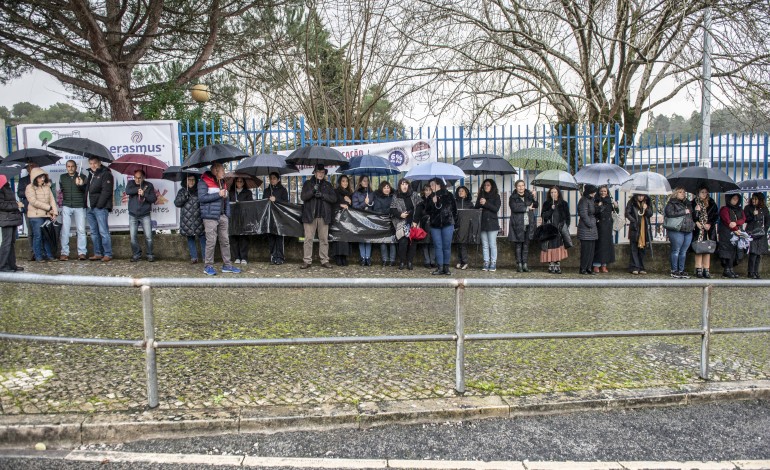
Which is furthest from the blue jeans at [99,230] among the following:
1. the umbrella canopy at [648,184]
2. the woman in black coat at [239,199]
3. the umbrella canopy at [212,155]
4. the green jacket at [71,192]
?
the umbrella canopy at [648,184]

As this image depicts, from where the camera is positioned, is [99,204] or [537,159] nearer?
[99,204]

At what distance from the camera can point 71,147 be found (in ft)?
32.9

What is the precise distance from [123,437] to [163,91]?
44.8 ft

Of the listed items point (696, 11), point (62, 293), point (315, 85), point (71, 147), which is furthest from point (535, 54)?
point (62, 293)

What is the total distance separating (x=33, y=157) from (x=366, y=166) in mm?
6234

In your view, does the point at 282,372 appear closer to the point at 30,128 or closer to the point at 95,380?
the point at 95,380

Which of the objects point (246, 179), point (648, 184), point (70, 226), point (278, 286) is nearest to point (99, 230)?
point (70, 226)

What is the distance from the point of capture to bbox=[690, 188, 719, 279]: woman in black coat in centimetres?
1090

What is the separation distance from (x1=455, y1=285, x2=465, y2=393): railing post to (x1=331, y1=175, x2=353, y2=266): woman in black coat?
21.9 ft

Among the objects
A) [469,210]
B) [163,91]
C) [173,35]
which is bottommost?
[469,210]

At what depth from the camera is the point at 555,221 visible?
10750mm

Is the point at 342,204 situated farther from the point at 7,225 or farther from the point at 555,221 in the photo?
the point at 7,225

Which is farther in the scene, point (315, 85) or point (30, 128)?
point (315, 85)

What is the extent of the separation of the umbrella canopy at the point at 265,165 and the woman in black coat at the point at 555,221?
16.3 feet
